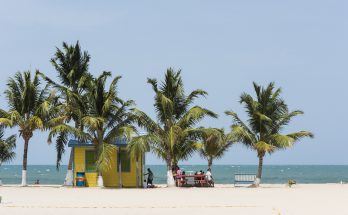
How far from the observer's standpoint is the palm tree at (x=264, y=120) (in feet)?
111

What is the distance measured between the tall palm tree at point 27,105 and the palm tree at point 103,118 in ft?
6.04

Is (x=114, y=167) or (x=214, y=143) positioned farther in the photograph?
(x=214, y=143)

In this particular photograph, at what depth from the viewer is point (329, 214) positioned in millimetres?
16000

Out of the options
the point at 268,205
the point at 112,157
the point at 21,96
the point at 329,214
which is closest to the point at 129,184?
the point at 112,157

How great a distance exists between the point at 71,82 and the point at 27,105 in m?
3.15

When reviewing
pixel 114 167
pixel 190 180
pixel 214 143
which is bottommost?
pixel 190 180

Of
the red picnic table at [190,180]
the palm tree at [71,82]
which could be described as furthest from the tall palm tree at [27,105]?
the red picnic table at [190,180]

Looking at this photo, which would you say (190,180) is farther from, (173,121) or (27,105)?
(27,105)

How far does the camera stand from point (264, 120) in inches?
1340

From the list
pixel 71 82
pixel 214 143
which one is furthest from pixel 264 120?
pixel 71 82

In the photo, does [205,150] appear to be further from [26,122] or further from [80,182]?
[26,122]

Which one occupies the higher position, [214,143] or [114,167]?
A: [214,143]

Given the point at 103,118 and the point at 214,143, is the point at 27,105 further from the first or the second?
the point at 214,143

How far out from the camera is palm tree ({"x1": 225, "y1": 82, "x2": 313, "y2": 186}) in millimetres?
33719
